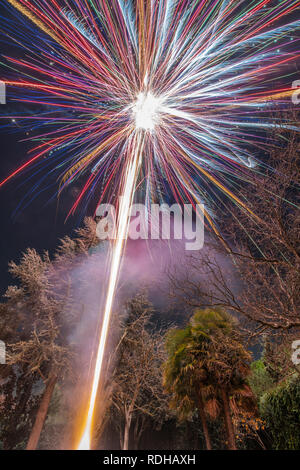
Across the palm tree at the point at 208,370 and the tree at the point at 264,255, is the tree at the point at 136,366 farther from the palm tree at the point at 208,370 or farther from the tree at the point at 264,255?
the tree at the point at 264,255

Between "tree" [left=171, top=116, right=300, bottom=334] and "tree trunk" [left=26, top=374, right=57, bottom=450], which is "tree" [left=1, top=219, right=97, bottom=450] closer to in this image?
"tree trunk" [left=26, top=374, right=57, bottom=450]

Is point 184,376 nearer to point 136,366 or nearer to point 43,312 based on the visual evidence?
point 136,366

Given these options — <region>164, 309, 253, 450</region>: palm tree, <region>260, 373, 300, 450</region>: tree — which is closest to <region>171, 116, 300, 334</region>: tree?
<region>164, 309, 253, 450</region>: palm tree

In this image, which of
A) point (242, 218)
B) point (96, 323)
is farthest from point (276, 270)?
point (96, 323)

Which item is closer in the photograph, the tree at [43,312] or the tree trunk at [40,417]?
the tree trunk at [40,417]

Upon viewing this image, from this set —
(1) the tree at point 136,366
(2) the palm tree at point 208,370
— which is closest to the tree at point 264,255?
(2) the palm tree at point 208,370
